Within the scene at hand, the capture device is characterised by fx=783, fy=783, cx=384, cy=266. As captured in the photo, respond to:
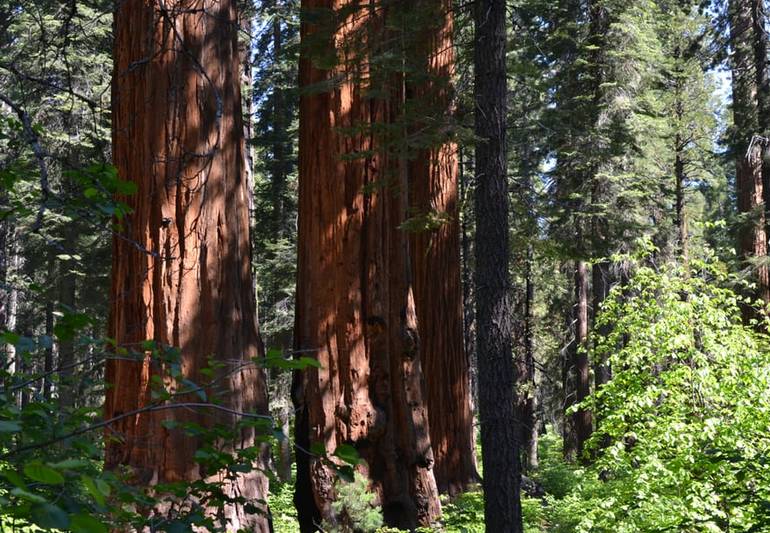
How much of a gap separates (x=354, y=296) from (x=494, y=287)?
2.17m

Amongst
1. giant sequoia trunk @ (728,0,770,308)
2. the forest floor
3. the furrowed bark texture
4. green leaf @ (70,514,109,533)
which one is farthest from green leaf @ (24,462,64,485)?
giant sequoia trunk @ (728,0,770,308)

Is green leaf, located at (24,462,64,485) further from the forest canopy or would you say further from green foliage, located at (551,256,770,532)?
green foliage, located at (551,256,770,532)

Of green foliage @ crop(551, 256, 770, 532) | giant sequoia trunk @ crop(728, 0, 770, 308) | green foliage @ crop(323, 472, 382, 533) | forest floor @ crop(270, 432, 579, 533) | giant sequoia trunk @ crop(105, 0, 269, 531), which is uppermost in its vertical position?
giant sequoia trunk @ crop(728, 0, 770, 308)

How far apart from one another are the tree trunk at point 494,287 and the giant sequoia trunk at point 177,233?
2.13 m

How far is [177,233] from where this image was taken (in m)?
6.17

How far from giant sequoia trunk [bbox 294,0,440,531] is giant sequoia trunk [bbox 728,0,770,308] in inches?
425

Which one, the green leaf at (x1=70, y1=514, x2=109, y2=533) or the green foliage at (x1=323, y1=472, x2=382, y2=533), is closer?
the green leaf at (x1=70, y1=514, x2=109, y2=533)

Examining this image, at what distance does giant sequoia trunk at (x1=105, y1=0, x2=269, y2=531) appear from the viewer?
19.9 ft

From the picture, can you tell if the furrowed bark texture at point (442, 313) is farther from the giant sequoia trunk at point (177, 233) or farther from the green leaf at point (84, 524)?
the green leaf at point (84, 524)

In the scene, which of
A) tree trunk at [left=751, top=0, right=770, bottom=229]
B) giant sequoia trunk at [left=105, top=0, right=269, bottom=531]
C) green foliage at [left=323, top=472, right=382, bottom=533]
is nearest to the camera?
giant sequoia trunk at [left=105, top=0, right=269, bottom=531]

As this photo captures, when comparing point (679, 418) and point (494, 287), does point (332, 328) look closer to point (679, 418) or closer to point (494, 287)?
point (494, 287)

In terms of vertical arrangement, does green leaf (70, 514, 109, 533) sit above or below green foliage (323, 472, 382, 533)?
above

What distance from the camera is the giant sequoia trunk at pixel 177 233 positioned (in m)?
6.05

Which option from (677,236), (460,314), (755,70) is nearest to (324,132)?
(460,314)
